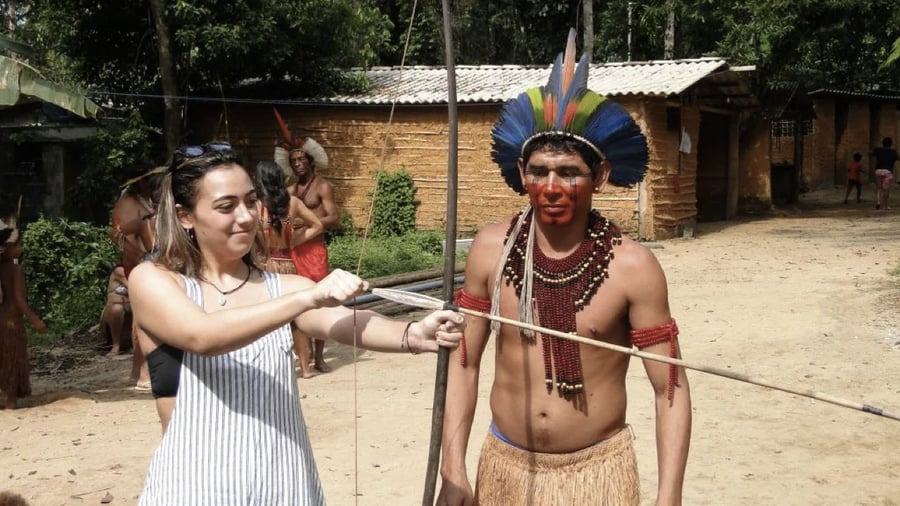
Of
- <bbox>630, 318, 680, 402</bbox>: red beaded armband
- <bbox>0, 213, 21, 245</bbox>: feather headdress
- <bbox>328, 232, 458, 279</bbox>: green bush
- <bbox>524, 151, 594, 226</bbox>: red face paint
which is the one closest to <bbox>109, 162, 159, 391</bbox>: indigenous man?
<bbox>0, 213, 21, 245</bbox>: feather headdress

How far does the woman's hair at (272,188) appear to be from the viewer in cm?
726

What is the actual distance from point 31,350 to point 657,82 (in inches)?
444

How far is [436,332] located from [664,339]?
71 cm

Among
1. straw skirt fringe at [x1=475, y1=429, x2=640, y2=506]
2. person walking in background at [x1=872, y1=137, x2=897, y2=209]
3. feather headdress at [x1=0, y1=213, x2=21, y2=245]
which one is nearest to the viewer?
straw skirt fringe at [x1=475, y1=429, x2=640, y2=506]

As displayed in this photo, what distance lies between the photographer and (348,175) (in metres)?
19.3

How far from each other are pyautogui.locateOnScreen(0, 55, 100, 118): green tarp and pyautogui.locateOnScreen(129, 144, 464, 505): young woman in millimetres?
4835

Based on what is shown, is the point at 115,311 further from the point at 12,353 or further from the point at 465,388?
the point at 465,388

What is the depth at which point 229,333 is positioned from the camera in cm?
238

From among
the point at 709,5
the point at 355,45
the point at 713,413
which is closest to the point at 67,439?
the point at 713,413

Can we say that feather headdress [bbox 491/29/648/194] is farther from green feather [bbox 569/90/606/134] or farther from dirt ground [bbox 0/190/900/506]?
dirt ground [bbox 0/190/900/506]

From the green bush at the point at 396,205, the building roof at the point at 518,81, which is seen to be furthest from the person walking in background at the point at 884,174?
the green bush at the point at 396,205

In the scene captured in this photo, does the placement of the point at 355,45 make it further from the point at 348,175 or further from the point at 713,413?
the point at 713,413

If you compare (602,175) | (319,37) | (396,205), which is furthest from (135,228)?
Answer: (319,37)

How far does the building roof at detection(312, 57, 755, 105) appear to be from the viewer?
17.1 m
